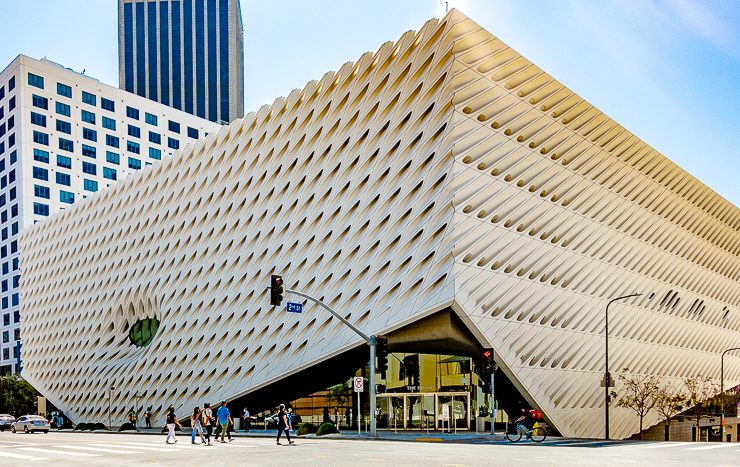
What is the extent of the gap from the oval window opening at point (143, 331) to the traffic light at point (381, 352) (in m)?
31.0

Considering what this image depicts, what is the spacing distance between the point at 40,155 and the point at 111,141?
1052cm

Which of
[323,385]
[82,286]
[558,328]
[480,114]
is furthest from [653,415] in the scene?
[82,286]

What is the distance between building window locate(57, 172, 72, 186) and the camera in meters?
95.2

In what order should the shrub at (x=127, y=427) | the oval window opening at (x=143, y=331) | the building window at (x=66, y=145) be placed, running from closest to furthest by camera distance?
1. the shrub at (x=127, y=427)
2. the oval window opening at (x=143, y=331)
3. the building window at (x=66, y=145)

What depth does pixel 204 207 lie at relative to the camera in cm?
5322

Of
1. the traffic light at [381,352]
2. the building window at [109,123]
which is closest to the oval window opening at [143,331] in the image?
the traffic light at [381,352]

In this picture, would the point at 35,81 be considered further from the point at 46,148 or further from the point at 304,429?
the point at 304,429

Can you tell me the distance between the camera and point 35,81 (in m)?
94.2

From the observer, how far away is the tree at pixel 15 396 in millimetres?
78938

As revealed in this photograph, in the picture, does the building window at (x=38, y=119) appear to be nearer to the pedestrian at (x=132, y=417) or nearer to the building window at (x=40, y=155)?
the building window at (x=40, y=155)

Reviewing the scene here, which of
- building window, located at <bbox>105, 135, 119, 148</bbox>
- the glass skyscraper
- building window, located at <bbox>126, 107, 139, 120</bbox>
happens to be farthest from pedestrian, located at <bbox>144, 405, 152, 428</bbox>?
the glass skyscraper

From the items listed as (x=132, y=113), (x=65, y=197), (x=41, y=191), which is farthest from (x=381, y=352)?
(x=132, y=113)

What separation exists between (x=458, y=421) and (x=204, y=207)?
2501 cm

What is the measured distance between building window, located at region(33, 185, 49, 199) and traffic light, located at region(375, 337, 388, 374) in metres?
75.9
